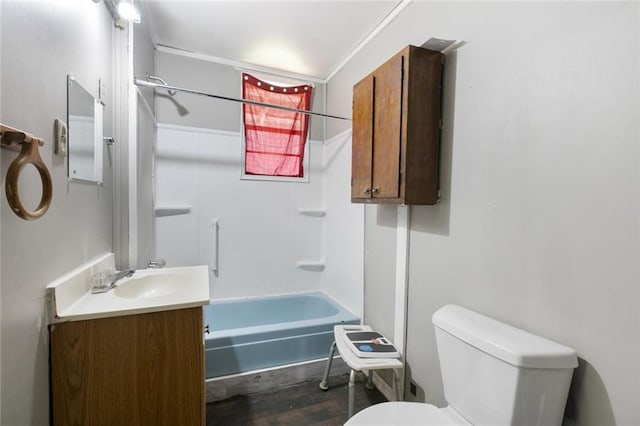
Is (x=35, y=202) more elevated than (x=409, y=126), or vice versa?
(x=409, y=126)

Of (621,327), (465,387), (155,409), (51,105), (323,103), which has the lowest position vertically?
(155,409)

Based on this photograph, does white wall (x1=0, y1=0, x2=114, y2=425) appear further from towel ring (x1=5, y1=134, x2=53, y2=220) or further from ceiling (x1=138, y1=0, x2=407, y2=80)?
ceiling (x1=138, y1=0, x2=407, y2=80)

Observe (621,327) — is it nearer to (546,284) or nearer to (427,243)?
(546,284)

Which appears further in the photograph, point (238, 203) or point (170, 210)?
point (238, 203)

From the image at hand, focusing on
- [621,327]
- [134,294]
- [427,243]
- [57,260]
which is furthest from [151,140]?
[621,327]

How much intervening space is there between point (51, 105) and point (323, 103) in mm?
2416

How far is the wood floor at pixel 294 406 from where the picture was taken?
164cm

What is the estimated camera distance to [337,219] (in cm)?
279

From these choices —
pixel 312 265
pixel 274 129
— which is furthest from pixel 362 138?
pixel 312 265

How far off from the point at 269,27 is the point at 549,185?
2110 millimetres

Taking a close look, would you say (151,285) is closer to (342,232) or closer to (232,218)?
(232,218)

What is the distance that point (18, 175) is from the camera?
0.72 m

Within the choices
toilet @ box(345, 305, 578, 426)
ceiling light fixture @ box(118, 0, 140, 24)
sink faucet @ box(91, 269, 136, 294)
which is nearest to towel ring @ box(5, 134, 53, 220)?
sink faucet @ box(91, 269, 136, 294)

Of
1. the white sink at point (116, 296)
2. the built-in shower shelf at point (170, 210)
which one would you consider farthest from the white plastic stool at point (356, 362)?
the built-in shower shelf at point (170, 210)
